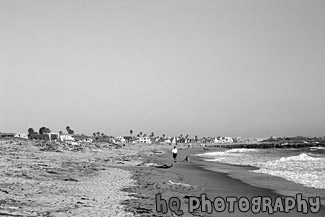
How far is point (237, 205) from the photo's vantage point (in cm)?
1310

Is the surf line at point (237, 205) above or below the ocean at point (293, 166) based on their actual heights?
above

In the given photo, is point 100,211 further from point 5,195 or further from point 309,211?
point 309,211

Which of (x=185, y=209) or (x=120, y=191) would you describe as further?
(x=120, y=191)

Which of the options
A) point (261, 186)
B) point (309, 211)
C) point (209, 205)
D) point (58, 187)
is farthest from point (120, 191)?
point (261, 186)

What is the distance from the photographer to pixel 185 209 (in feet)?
36.8

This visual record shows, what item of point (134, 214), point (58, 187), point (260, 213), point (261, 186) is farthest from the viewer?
point (261, 186)

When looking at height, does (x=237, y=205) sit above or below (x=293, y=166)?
above

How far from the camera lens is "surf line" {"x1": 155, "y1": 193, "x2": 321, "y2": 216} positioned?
11.5 metres

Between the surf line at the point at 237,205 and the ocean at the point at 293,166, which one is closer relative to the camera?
the surf line at the point at 237,205

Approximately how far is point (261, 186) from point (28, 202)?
13.3m

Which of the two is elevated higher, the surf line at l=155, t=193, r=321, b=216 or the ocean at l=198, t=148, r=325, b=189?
the surf line at l=155, t=193, r=321, b=216

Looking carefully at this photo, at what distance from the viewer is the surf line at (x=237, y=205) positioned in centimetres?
1152

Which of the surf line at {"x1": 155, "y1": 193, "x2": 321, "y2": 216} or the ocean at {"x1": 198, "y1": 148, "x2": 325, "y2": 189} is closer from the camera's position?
the surf line at {"x1": 155, "y1": 193, "x2": 321, "y2": 216}

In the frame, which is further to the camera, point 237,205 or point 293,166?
point 293,166
